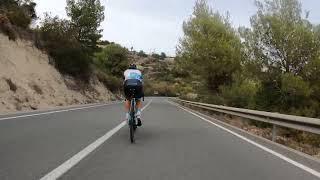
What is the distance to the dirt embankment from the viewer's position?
34.7m

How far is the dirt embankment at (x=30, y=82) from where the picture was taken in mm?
34719

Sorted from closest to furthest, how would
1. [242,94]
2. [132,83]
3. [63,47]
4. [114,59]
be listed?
[132,83]
[242,94]
[63,47]
[114,59]

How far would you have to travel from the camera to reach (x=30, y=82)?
130 ft

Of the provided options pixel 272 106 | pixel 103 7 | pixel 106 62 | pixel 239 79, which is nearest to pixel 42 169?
pixel 272 106

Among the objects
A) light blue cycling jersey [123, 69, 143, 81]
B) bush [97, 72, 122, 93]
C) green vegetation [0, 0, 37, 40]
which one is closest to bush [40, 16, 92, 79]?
green vegetation [0, 0, 37, 40]

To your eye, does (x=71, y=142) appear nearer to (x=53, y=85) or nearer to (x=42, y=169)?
(x=42, y=169)

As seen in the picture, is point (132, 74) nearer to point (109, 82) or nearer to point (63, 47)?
point (63, 47)

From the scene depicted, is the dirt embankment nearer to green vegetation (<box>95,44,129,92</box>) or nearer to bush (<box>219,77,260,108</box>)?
bush (<box>219,77,260,108</box>)

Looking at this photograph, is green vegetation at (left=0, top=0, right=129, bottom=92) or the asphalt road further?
green vegetation at (left=0, top=0, right=129, bottom=92)

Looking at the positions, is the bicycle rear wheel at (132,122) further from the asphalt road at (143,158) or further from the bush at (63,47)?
the bush at (63,47)

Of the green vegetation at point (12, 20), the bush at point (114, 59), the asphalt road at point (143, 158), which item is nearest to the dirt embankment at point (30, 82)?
the green vegetation at point (12, 20)

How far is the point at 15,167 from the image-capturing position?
833cm

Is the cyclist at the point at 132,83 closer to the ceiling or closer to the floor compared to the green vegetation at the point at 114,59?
closer to the floor

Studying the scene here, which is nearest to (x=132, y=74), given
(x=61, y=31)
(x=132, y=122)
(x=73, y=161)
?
(x=132, y=122)
